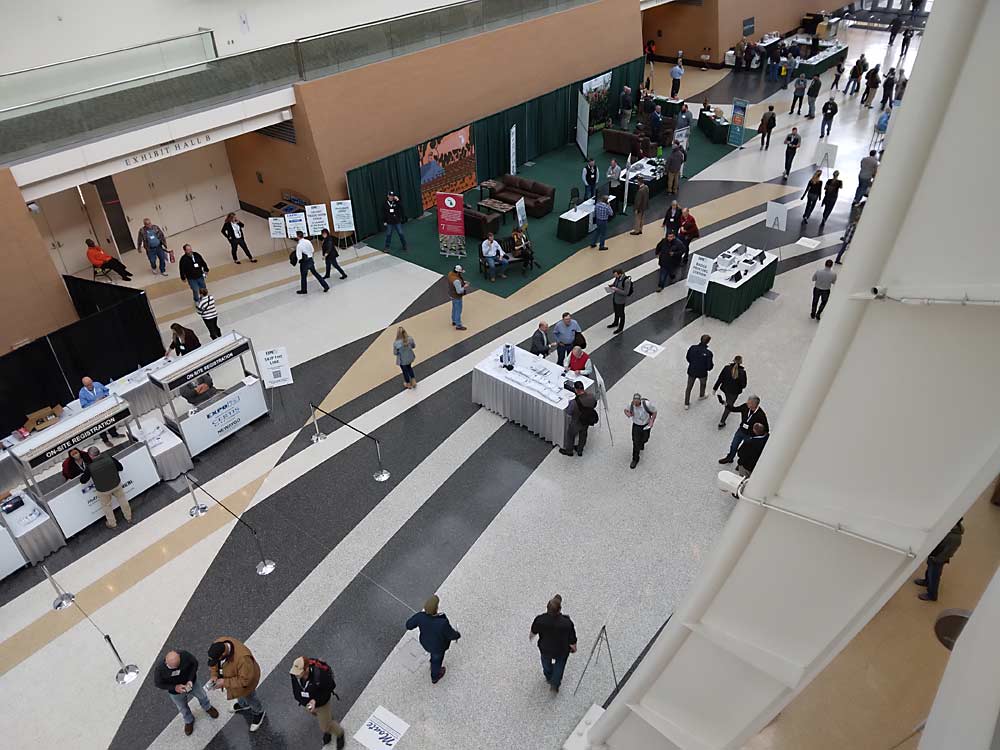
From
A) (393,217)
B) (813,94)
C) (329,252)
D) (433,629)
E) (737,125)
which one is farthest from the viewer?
(813,94)

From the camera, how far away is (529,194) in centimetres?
1912

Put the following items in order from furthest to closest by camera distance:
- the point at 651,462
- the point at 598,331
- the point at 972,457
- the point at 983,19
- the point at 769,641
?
the point at 598,331
the point at 651,462
the point at 769,641
the point at 972,457
the point at 983,19

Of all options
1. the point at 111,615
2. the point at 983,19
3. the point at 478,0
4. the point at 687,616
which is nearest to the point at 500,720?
the point at 687,616

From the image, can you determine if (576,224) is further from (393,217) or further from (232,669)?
(232,669)

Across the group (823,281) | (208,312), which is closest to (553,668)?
(823,281)

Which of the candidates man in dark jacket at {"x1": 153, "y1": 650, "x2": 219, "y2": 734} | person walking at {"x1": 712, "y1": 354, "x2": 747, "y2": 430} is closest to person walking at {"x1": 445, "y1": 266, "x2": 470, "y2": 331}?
person walking at {"x1": 712, "y1": 354, "x2": 747, "y2": 430}

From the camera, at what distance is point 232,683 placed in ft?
22.9

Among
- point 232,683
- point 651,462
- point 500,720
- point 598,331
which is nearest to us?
point 232,683

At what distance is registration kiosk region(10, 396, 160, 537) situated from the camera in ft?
30.8

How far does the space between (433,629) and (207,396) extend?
6157 mm

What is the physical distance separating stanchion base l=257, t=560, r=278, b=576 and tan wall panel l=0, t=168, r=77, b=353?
7345 millimetres

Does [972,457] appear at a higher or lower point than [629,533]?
higher

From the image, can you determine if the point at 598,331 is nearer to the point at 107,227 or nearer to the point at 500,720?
the point at 500,720

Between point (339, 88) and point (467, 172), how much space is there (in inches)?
183
